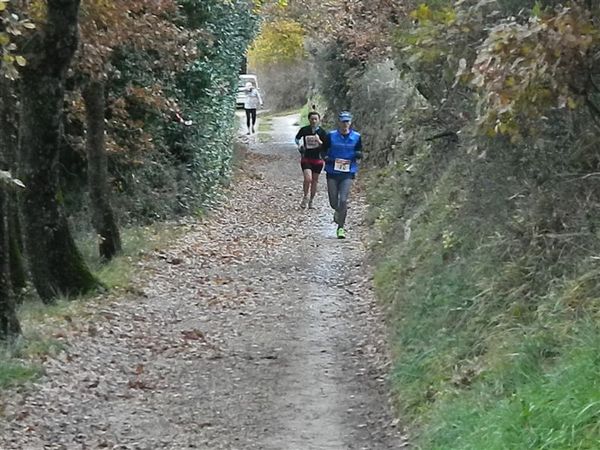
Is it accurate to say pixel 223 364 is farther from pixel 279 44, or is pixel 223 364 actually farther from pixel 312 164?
pixel 279 44

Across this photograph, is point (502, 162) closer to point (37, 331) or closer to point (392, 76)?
point (37, 331)

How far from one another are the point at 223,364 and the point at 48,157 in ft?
11.0

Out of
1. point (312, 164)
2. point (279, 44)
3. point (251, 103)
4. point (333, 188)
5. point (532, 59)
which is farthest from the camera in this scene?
point (279, 44)

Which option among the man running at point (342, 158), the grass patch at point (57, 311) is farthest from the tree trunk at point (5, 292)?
the man running at point (342, 158)

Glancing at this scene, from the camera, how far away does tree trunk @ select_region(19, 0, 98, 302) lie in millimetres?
10984

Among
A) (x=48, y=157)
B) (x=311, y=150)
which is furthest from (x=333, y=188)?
(x=48, y=157)

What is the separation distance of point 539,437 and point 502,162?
4.69 m

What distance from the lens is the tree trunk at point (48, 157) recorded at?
11.0 meters

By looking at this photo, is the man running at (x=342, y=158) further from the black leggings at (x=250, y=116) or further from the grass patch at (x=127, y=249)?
the black leggings at (x=250, y=116)

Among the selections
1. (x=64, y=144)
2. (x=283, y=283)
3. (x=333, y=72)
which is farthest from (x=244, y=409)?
(x=333, y=72)

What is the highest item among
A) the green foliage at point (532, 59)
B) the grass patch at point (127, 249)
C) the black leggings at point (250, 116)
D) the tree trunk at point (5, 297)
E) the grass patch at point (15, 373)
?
the green foliage at point (532, 59)

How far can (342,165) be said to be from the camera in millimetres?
17031

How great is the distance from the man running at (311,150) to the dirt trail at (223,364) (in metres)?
3.48

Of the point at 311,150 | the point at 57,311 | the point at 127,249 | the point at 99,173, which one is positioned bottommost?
the point at 127,249
